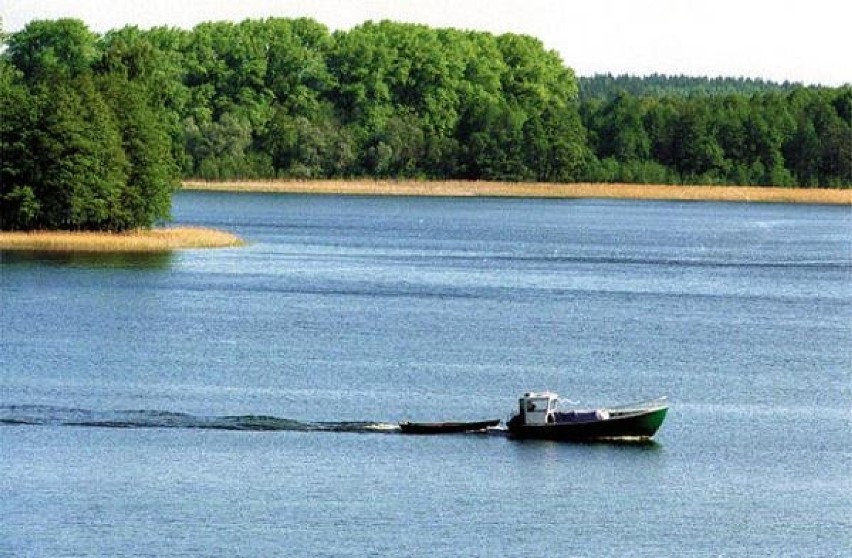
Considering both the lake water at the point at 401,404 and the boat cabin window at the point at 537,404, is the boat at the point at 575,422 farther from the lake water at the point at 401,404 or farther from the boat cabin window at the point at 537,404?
the lake water at the point at 401,404

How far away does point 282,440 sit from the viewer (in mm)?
47875

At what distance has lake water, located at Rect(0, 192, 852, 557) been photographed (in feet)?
128

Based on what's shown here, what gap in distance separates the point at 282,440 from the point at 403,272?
5464 centimetres

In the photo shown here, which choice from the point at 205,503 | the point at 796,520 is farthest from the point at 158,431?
the point at 796,520

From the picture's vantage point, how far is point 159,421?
1966 inches

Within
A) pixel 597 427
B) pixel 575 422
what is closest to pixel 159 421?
pixel 575 422

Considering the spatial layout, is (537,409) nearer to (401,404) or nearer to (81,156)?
(401,404)

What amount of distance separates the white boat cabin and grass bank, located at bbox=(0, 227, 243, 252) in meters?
58.0

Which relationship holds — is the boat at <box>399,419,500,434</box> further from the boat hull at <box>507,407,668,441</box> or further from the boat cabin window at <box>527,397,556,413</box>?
the boat cabin window at <box>527,397,556,413</box>

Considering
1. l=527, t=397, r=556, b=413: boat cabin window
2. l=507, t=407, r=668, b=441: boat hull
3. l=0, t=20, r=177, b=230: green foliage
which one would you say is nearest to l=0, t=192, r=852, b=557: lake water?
l=507, t=407, r=668, b=441: boat hull

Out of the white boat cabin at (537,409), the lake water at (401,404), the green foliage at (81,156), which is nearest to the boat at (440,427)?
the lake water at (401,404)

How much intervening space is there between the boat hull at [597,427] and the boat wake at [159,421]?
3.18 meters

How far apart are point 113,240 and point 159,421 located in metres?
55.3

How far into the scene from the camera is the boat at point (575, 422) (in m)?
48.6
